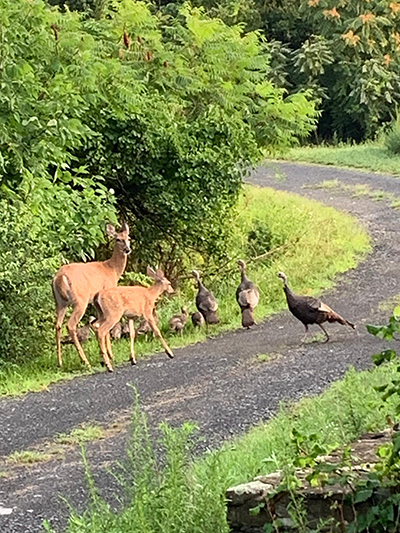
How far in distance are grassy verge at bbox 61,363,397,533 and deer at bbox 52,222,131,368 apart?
3466mm

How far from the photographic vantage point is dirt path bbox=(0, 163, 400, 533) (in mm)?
7344

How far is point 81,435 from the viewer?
8.64m

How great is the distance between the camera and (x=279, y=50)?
122ft

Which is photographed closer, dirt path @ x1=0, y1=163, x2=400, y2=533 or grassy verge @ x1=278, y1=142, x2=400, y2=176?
dirt path @ x1=0, y1=163, x2=400, y2=533

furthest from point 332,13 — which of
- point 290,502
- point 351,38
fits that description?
point 290,502

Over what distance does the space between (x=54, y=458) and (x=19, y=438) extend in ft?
2.42

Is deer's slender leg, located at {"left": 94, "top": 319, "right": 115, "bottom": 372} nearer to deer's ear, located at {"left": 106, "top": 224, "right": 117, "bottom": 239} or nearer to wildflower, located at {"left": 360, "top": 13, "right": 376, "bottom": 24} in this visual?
deer's ear, located at {"left": 106, "top": 224, "right": 117, "bottom": 239}

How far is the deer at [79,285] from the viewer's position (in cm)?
1148

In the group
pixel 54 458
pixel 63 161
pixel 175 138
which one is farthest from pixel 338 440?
pixel 175 138

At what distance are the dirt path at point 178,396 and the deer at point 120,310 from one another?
0.29 m

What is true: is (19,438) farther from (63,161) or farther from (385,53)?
(385,53)

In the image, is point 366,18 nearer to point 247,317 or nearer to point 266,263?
point 266,263

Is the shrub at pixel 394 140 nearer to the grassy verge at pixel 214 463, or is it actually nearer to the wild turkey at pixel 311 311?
the wild turkey at pixel 311 311

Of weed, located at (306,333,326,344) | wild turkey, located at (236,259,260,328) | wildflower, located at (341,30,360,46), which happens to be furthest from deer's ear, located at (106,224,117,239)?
wildflower, located at (341,30,360,46)
